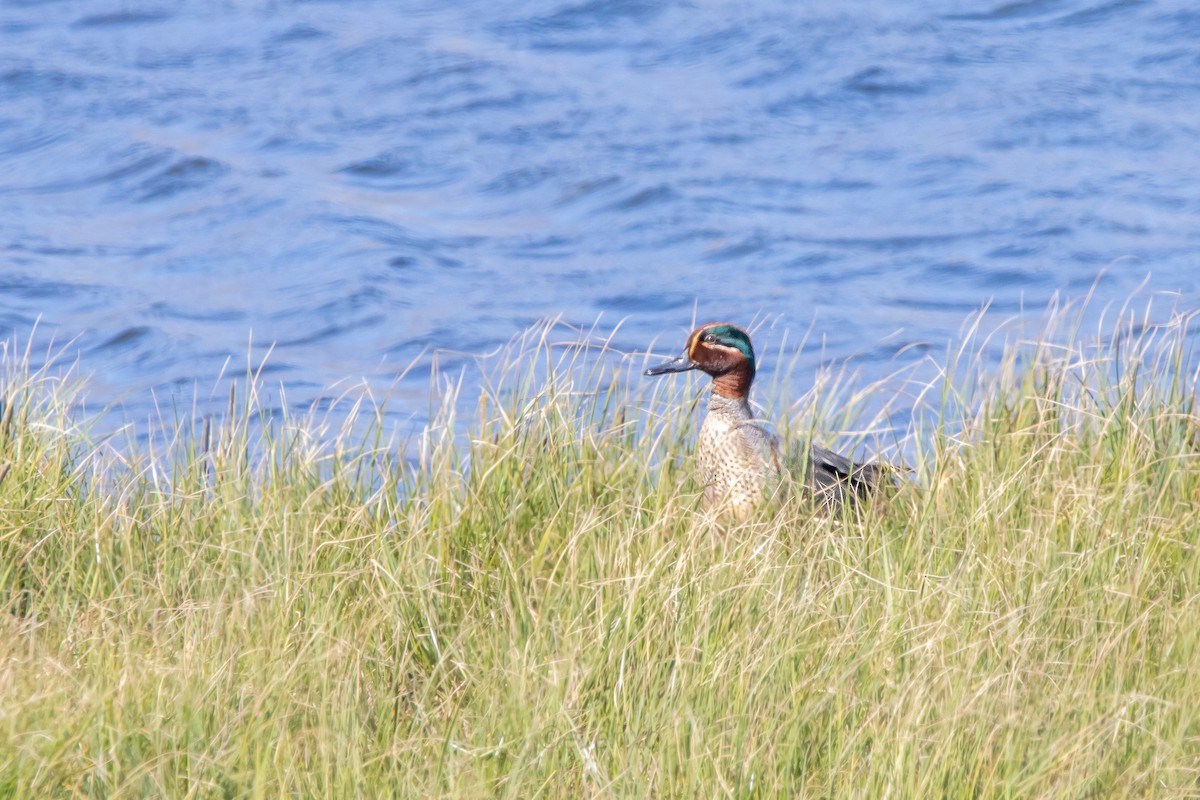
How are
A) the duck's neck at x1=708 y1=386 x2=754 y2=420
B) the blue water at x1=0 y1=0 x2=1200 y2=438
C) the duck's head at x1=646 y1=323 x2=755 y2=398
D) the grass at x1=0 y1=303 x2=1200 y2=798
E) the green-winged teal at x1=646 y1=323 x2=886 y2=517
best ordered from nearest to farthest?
the grass at x1=0 y1=303 x2=1200 y2=798
the green-winged teal at x1=646 y1=323 x2=886 y2=517
the duck's neck at x1=708 y1=386 x2=754 y2=420
the duck's head at x1=646 y1=323 x2=755 y2=398
the blue water at x1=0 y1=0 x2=1200 y2=438

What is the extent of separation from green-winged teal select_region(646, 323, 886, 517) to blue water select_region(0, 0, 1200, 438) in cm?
364

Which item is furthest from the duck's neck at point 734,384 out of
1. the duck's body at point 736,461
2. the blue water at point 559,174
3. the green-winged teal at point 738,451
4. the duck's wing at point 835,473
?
the blue water at point 559,174

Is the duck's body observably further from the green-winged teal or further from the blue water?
the blue water

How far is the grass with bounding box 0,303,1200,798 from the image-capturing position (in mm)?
3443

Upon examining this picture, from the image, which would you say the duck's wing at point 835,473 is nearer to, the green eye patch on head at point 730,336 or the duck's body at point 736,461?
the duck's body at point 736,461

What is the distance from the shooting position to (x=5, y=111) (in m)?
16.9

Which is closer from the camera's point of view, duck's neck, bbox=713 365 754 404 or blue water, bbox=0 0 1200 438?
duck's neck, bbox=713 365 754 404

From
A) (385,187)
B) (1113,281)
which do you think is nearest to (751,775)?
(1113,281)

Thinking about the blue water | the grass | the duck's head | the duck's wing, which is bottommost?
the blue water

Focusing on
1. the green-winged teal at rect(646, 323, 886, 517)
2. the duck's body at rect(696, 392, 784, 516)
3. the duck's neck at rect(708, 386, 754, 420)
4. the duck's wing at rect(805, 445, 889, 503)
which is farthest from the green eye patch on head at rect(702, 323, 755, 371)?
the duck's wing at rect(805, 445, 889, 503)

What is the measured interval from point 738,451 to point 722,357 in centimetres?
62

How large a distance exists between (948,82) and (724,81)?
2.30 m

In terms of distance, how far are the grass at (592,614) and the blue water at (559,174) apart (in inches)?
179

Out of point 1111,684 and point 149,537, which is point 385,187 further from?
point 1111,684
